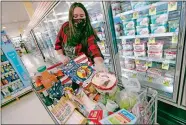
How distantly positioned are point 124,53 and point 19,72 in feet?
9.21

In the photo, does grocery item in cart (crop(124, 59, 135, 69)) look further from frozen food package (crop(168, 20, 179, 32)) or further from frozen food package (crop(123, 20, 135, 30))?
frozen food package (crop(168, 20, 179, 32))

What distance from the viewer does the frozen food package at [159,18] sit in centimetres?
143

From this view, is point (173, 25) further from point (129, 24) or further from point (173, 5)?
point (129, 24)

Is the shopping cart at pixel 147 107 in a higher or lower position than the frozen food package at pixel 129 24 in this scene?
lower

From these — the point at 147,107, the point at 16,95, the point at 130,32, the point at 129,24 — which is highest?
the point at 129,24

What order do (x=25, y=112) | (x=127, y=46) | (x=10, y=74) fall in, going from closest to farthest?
(x=127, y=46) → (x=25, y=112) → (x=10, y=74)

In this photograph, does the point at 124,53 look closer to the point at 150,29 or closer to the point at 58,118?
the point at 150,29

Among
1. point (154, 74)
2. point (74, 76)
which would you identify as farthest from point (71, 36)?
point (154, 74)

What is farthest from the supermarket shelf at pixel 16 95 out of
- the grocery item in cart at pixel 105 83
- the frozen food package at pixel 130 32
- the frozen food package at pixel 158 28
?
the frozen food package at pixel 158 28

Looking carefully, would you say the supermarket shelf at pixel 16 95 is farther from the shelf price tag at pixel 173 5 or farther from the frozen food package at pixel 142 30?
the shelf price tag at pixel 173 5

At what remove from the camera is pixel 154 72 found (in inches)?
70.5

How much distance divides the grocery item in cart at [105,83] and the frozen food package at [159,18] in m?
1.19

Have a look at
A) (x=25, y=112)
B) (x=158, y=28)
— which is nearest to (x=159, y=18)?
(x=158, y=28)

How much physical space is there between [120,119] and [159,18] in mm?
1419
